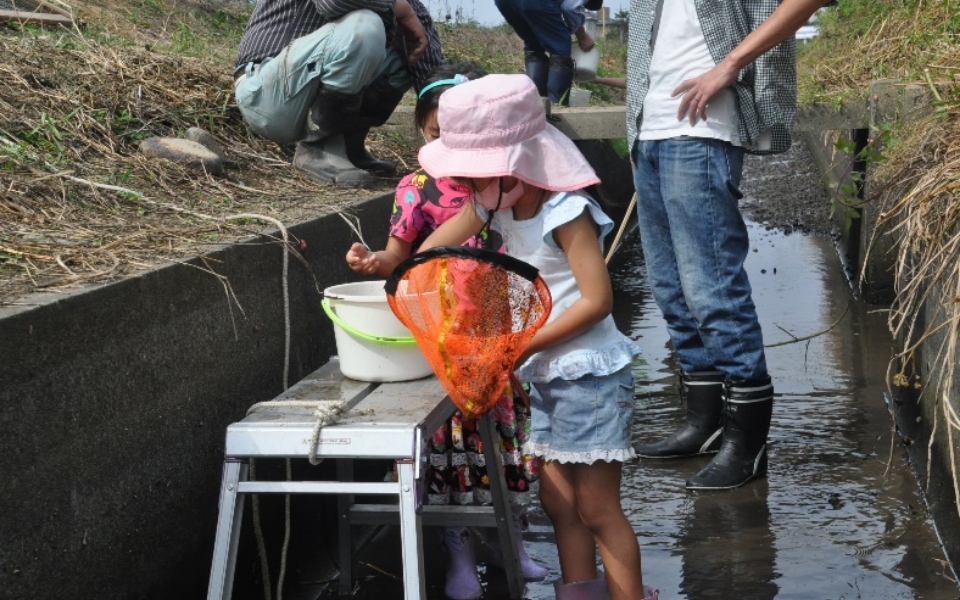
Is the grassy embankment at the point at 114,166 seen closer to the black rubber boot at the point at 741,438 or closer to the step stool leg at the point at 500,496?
the step stool leg at the point at 500,496

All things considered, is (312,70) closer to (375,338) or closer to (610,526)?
(375,338)

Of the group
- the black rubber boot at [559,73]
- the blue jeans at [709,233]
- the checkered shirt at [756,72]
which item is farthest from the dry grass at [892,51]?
the black rubber boot at [559,73]

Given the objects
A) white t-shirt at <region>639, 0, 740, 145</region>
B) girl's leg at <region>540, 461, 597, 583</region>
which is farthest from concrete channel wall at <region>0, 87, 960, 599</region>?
white t-shirt at <region>639, 0, 740, 145</region>

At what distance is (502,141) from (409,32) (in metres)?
2.61

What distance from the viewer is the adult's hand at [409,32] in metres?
5.19

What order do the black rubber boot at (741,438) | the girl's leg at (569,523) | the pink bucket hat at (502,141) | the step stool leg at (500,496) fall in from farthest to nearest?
the black rubber boot at (741,438) < the step stool leg at (500,496) < the girl's leg at (569,523) < the pink bucket hat at (502,141)

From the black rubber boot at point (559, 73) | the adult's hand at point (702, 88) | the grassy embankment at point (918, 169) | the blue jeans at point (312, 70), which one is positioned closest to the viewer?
the grassy embankment at point (918, 169)

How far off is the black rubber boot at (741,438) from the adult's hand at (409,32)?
2.12 m

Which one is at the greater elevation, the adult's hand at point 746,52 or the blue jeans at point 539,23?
the blue jeans at point 539,23

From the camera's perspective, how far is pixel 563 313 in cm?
287

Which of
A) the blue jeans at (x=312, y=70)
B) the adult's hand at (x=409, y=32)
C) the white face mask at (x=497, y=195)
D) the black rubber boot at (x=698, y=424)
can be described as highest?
the adult's hand at (x=409, y=32)

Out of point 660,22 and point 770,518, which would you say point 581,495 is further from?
point 660,22

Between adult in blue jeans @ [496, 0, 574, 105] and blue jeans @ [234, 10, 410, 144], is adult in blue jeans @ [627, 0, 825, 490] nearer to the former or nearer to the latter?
blue jeans @ [234, 10, 410, 144]

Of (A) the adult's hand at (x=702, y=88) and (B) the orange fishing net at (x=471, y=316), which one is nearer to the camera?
(B) the orange fishing net at (x=471, y=316)
